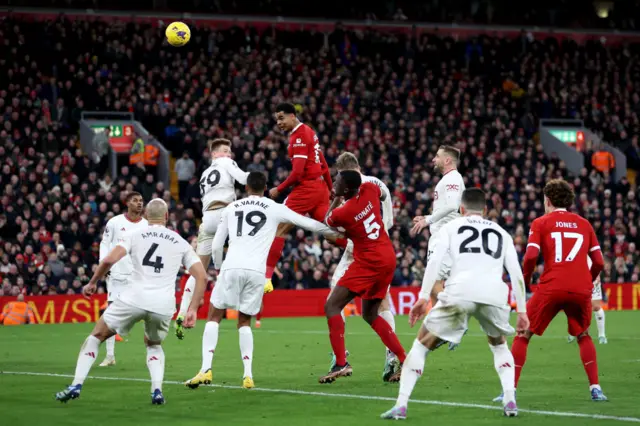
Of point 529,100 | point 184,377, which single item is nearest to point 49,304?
point 184,377

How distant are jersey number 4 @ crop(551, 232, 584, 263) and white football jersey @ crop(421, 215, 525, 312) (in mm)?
1456

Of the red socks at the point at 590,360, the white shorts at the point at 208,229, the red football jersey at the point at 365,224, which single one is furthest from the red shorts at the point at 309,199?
the red socks at the point at 590,360

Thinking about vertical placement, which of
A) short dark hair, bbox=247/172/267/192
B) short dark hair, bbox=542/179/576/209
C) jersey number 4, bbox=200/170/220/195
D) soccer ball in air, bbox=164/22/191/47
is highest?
soccer ball in air, bbox=164/22/191/47

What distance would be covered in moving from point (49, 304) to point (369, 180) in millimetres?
18002

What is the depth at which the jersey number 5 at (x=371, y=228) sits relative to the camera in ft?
45.8

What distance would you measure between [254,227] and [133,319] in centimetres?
221

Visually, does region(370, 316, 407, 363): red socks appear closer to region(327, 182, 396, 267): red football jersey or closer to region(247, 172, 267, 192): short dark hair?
region(327, 182, 396, 267): red football jersey

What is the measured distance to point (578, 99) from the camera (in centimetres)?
4697

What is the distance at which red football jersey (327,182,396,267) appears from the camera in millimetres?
13805

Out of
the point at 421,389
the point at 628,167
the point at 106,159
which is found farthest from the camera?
the point at 628,167

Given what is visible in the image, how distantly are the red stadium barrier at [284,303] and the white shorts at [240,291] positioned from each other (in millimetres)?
16868

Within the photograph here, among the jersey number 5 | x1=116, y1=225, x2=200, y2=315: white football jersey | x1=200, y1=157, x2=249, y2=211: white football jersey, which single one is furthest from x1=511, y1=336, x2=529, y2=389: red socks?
x1=200, y1=157, x2=249, y2=211: white football jersey

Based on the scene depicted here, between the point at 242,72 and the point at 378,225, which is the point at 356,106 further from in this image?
the point at 378,225

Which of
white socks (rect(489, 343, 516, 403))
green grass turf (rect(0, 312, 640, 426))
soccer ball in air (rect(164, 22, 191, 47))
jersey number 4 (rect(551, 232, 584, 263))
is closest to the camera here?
white socks (rect(489, 343, 516, 403))
